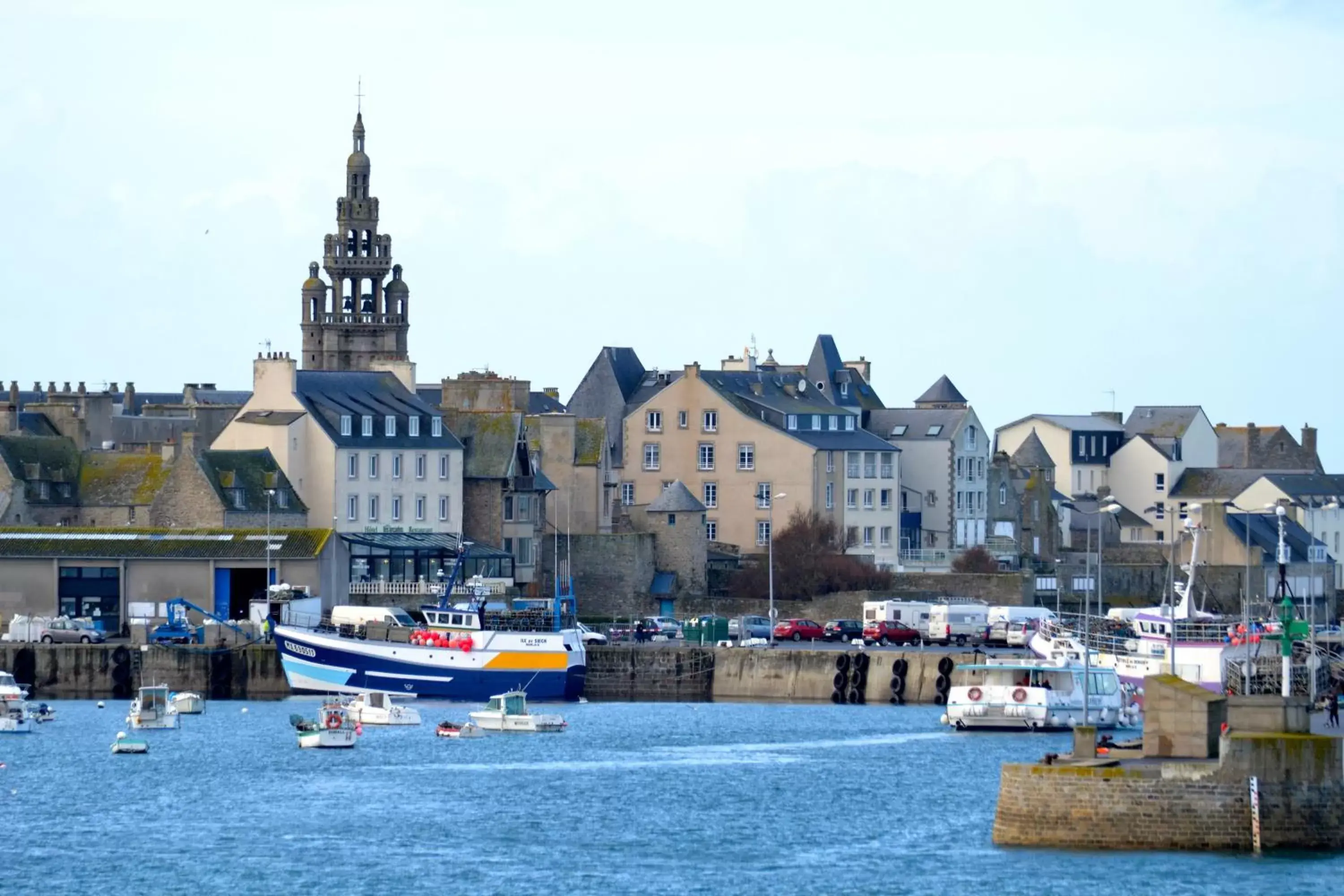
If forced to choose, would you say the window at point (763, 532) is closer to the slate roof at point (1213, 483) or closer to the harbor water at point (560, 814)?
the slate roof at point (1213, 483)

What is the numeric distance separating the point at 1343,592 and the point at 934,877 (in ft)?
277

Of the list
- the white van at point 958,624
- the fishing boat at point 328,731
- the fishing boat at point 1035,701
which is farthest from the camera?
the white van at point 958,624

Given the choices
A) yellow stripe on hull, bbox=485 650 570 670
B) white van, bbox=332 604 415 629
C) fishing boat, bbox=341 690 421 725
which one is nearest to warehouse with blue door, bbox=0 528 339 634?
white van, bbox=332 604 415 629

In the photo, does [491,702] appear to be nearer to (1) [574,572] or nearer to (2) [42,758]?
(2) [42,758]

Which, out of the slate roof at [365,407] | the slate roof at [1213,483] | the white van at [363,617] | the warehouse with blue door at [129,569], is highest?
the slate roof at [365,407]

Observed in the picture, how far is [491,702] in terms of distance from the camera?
88812mm

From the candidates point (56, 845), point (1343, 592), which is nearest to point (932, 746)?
point (56, 845)

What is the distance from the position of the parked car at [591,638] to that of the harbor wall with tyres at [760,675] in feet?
1.64

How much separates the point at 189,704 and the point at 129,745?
Result: 11.7 m

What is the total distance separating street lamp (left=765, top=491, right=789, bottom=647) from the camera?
109312mm

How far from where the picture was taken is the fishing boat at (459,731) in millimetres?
85562

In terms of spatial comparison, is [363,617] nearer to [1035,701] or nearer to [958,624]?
[958,624]

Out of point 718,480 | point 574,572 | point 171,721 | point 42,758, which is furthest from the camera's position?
point 718,480

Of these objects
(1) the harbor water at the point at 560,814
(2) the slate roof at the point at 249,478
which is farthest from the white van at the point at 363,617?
(2) the slate roof at the point at 249,478
